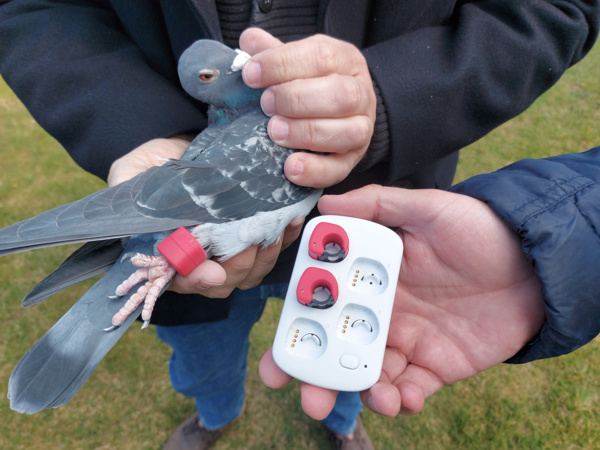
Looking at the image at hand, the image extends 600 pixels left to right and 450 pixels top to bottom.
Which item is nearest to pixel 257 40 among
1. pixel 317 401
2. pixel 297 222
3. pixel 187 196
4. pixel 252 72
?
pixel 252 72

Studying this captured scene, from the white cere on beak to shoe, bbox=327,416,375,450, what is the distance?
2.57 m

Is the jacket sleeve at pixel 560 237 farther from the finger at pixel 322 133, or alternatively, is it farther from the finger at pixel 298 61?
the finger at pixel 298 61

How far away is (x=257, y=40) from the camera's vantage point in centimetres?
168

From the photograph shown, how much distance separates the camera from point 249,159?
1.77m

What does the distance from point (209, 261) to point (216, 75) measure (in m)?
0.96

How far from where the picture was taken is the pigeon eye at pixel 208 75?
6.39 ft

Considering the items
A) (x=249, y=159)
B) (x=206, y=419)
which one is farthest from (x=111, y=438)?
(x=249, y=159)

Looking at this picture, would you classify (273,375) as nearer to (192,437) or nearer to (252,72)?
(252,72)

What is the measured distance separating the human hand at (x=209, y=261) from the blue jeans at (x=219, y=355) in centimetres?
43

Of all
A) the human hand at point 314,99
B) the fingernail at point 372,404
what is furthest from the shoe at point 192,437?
the human hand at point 314,99

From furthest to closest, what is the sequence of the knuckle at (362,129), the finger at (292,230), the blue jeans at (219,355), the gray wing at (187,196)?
the blue jeans at (219,355) < the finger at (292,230) < the knuckle at (362,129) < the gray wing at (187,196)

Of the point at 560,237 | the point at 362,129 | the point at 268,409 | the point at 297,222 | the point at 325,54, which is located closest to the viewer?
the point at 560,237

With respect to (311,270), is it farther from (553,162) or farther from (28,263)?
(28,263)

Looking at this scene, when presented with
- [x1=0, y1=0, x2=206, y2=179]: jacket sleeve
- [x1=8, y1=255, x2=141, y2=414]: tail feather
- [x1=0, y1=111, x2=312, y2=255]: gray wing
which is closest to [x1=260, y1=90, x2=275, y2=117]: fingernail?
[x1=0, y1=111, x2=312, y2=255]: gray wing
